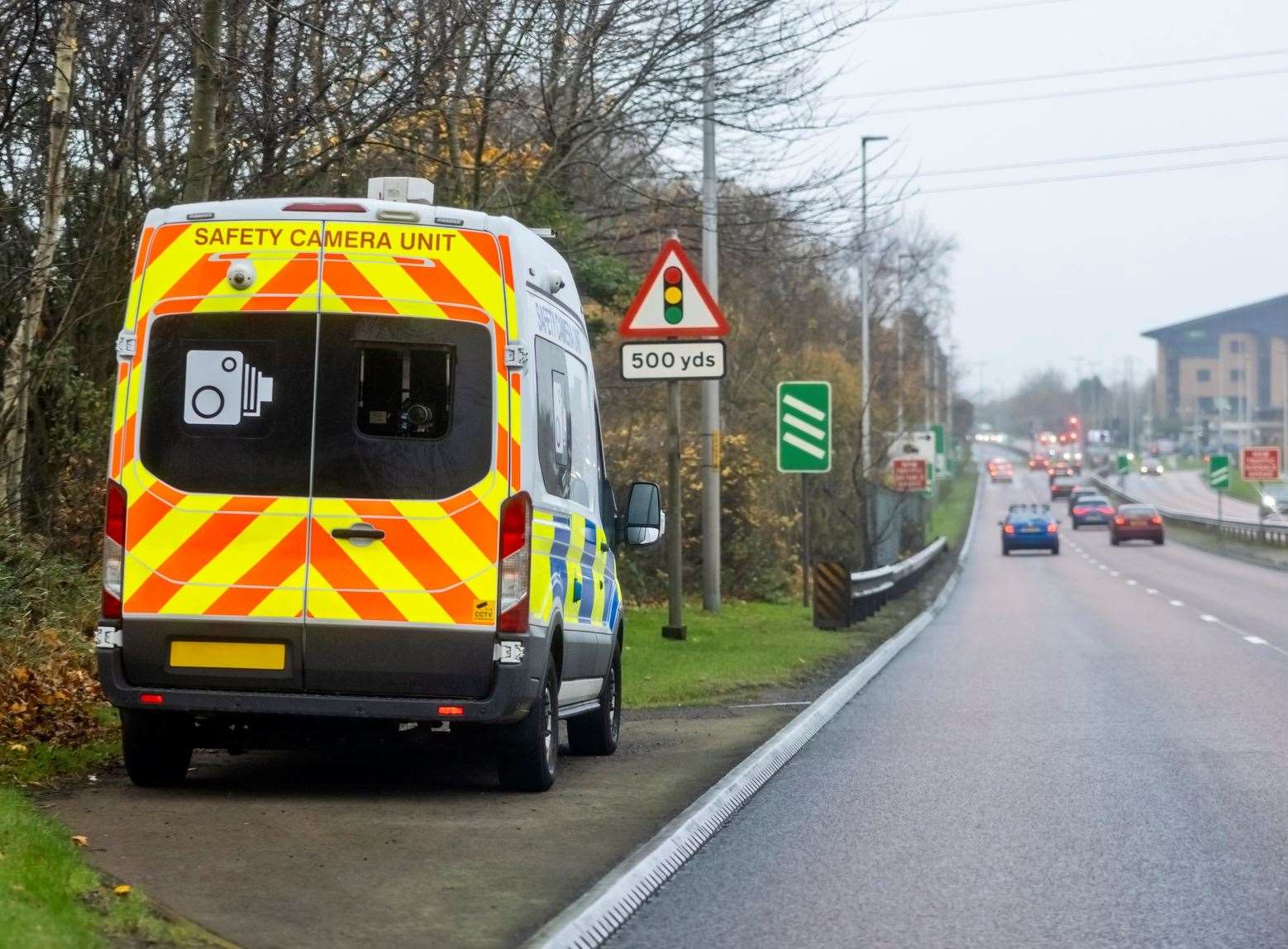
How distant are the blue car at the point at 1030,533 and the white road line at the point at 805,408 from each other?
1505 inches

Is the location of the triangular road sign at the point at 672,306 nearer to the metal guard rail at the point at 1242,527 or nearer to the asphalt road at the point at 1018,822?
the asphalt road at the point at 1018,822

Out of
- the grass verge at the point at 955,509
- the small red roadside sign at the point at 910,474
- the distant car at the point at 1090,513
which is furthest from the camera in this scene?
the distant car at the point at 1090,513

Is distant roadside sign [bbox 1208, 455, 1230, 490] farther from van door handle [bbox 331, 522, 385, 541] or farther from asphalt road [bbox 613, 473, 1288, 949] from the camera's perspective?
van door handle [bbox 331, 522, 385, 541]

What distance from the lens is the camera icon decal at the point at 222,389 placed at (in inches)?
339

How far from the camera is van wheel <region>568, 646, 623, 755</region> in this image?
10930 mm

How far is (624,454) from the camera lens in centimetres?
2781

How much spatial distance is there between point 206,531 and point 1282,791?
5.17m

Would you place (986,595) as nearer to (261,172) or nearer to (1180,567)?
(1180,567)

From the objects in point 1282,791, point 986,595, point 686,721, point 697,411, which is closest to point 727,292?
point 697,411

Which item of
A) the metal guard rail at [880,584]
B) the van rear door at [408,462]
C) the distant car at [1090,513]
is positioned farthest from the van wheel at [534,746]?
the distant car at [1090,513]

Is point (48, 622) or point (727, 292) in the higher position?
point (727, 292)

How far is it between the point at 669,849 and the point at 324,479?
2.29m

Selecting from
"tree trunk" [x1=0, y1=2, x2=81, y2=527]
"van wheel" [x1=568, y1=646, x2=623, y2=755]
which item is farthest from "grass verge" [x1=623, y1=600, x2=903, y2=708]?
"tree trunk" [x1=0, y1=2, x2=81, y2=527]

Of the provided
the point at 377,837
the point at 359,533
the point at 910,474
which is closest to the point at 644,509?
the point at 359,533
